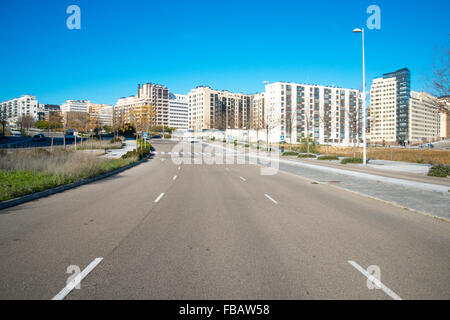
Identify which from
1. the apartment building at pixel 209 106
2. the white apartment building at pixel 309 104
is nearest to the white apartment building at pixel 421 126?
the white apartment building at pixel 309 104

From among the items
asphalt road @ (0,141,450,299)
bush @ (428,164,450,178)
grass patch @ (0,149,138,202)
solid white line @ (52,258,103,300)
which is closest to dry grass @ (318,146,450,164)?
bush @ (428,164,450,178)

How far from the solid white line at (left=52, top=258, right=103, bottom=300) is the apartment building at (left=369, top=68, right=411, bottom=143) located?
16733 centimetres

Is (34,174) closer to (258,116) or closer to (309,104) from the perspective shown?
(258,116)

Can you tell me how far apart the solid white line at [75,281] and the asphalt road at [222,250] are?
6 centimetres

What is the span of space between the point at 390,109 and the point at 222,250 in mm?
178084

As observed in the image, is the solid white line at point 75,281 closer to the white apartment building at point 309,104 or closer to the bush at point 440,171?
the bush at point 440,171

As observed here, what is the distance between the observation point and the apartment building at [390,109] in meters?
157

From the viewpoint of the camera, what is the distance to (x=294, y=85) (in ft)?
Answer: 417

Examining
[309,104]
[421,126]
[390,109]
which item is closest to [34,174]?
[309,104]

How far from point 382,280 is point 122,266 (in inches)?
150

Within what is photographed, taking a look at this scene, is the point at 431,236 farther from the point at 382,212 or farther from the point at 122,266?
the point at 122,266

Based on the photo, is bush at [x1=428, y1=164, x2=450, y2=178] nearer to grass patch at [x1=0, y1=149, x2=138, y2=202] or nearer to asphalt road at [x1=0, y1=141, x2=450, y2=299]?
asphalt road at [x1=0, y1=141, x2=450, y2=299]

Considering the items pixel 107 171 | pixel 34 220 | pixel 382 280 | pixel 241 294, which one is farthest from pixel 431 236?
pixel 107 171
